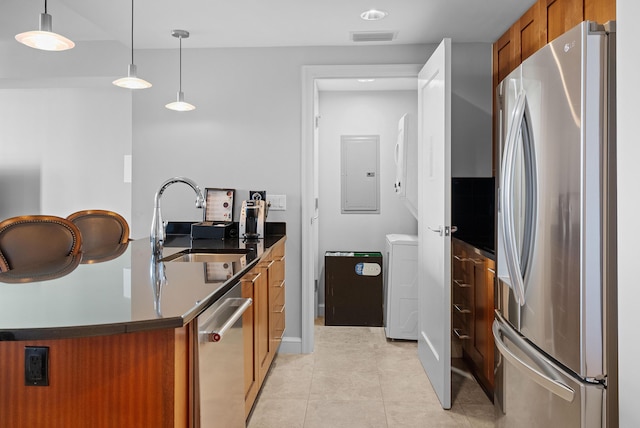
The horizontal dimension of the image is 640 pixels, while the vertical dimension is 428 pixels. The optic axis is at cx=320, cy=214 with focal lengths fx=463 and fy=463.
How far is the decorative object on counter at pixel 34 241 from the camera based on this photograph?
2367mm

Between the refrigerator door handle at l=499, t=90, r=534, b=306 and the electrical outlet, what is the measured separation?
1562 millimetres

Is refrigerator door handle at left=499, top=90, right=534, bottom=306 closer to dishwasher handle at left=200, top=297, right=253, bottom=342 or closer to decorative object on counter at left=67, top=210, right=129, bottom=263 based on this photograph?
dishwasher handle at left=200, top=297, right=253, bottom=342

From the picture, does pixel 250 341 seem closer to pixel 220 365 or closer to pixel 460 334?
pixel 220 365

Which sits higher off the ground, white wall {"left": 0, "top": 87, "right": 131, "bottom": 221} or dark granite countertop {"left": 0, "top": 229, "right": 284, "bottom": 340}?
white wall {"left": 0, "top": 87, "right": 131, "bottom": 221}

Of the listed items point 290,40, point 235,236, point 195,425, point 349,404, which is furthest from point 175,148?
point 195,425

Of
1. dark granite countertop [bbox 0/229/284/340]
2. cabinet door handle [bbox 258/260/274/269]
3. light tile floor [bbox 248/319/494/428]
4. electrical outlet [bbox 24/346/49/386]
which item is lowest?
light tile floor [bbox 248/319/494/428]

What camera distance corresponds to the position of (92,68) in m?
3.60

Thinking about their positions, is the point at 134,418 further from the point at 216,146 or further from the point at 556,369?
the point at 216,146

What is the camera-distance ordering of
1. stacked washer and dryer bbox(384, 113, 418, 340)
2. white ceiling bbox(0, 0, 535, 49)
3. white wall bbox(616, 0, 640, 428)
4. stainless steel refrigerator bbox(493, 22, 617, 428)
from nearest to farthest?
white wall bbox(616, 0, 640, 428)
stainless steel refrigerator bbox(493, 22, 617, 428)
white ceiling bbox(0, 0, 535, 49)
stacked washer and dryer bbox(384, 113, 418, 340)

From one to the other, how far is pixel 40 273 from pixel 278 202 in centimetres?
191

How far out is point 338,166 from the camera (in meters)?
4.68

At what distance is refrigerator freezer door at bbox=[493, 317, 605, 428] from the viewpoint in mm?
1418

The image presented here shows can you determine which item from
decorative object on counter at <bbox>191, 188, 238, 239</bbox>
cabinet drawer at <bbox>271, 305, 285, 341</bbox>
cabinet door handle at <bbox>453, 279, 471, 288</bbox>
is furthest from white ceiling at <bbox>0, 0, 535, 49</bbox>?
cabinet drawer at <bbox>271, 305, 285, 341</bbox>

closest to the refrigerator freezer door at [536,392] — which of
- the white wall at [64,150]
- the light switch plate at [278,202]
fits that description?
the light switch plate at [278,202]
